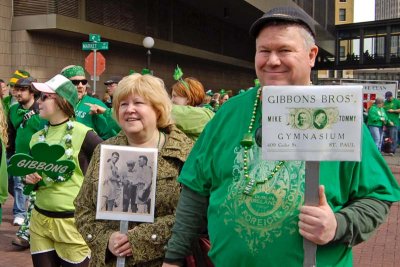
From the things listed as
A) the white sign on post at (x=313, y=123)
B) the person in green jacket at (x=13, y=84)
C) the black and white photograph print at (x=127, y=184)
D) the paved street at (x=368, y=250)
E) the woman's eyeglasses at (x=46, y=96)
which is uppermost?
the person in green jacket at (x=13, y=84)

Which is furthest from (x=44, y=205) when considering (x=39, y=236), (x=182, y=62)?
(x=182, y=62)

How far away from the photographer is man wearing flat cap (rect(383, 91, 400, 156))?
18.2m

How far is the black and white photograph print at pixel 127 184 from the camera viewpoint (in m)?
2.93

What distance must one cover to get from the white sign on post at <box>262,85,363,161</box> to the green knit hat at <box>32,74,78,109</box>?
2.44m

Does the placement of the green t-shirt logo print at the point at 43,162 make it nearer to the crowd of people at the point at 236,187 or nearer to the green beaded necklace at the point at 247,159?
the crowd of people at the point at 236,187

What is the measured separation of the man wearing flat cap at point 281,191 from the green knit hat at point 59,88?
6.85ft

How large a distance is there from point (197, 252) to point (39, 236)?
144 cm

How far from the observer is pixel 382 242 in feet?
24.1

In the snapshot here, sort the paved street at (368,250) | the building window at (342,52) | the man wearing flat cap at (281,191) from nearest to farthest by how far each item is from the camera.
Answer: the man wearing flat cap at (281,191), the paved street at (368,250), the building window at (342,52)

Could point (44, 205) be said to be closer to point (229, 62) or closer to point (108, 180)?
point (108, 180)

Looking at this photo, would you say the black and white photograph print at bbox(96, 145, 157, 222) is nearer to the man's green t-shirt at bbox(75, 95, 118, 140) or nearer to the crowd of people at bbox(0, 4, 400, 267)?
the crowd of people at bbox(0, 4, 400, 267)

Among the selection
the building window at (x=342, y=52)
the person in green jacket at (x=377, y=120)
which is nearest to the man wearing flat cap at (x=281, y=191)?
the person in green jacket at (x=377, y=120)

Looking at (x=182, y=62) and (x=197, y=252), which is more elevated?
(x=182, y=62)

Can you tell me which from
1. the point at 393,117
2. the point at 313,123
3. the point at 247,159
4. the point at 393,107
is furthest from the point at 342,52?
the point at 313,123
